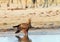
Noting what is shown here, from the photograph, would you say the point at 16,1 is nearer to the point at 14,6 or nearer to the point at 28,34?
the point at 14,6

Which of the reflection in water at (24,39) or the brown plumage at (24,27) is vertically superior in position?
the brown plumage at (24,27)

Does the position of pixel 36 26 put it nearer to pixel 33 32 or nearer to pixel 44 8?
pixel 33 32

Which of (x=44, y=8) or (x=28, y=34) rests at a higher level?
(x=44, y=8)

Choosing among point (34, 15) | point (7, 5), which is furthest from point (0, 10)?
point (34, 15)

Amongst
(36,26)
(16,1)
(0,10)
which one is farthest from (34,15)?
(0,10)

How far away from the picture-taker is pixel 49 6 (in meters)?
1.67

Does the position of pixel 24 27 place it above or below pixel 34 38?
above

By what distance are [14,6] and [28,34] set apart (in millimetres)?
276

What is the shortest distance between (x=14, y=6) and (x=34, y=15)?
19 cm

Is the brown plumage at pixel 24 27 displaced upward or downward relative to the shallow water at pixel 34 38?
upward

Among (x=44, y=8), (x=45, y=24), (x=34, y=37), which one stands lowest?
(x=34, y=37)

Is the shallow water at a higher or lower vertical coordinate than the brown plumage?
lower

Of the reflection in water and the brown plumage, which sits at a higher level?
the brown plumage

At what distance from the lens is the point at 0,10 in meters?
1.64
